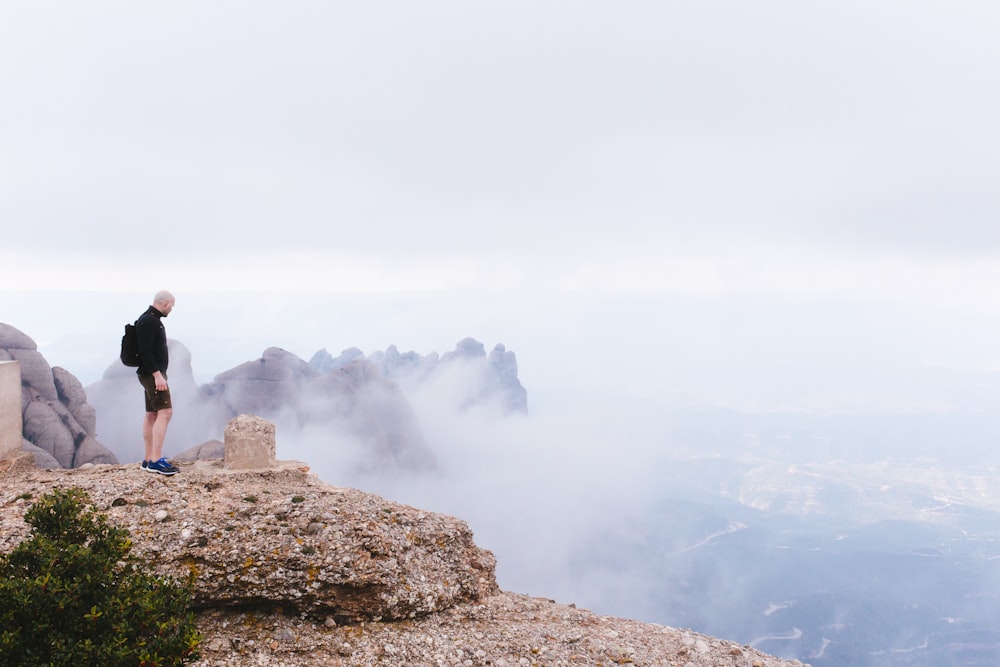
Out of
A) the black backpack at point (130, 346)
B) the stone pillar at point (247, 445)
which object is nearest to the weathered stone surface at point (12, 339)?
the stone pillar at point (247, 445)

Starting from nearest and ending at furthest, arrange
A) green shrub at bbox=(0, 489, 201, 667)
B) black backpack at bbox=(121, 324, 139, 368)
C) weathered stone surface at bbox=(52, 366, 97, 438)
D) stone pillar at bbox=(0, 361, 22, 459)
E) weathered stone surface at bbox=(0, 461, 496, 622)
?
1. green shrub at bbox=(0, 489, 201, 667)
2. weathered stone surface at bbox=(0, 461, 496, 622)
3. black backpack at bbox=(121, 324, 139, 368)
4. stone pillar at bbox=(0, 361, 22, 459)
5. weathered stone surface at bbox=(52, 366, 97, 438)

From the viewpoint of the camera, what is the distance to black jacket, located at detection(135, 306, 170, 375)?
43.1 ft

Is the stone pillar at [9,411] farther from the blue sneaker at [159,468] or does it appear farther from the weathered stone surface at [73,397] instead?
the weathered stone surface at [73,397]

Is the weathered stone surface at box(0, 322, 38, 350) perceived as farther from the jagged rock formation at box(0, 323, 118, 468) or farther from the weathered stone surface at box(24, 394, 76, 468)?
the weathered stone surface at box(24, 394, 76, 468)

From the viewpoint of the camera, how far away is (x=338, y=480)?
118875 mm

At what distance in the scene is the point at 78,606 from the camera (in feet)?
21.4

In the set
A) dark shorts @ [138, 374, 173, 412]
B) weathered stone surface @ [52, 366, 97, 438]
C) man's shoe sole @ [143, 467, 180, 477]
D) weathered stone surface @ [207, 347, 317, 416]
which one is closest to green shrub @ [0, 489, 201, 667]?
dark shorts @ [138, 374, 173, 412]

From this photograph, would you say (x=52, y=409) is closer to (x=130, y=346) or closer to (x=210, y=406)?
(x=210, y=406)

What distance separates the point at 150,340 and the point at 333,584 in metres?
6.63

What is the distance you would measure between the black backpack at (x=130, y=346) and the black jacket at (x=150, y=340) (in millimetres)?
153

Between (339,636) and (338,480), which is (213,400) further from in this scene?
(339,636)

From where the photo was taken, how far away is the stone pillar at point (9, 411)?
14.7 metres

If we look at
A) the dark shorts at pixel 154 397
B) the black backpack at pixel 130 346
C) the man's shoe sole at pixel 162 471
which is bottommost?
the man's shoe sole at pixel 162 471

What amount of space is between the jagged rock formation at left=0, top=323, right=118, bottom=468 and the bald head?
51395mm
